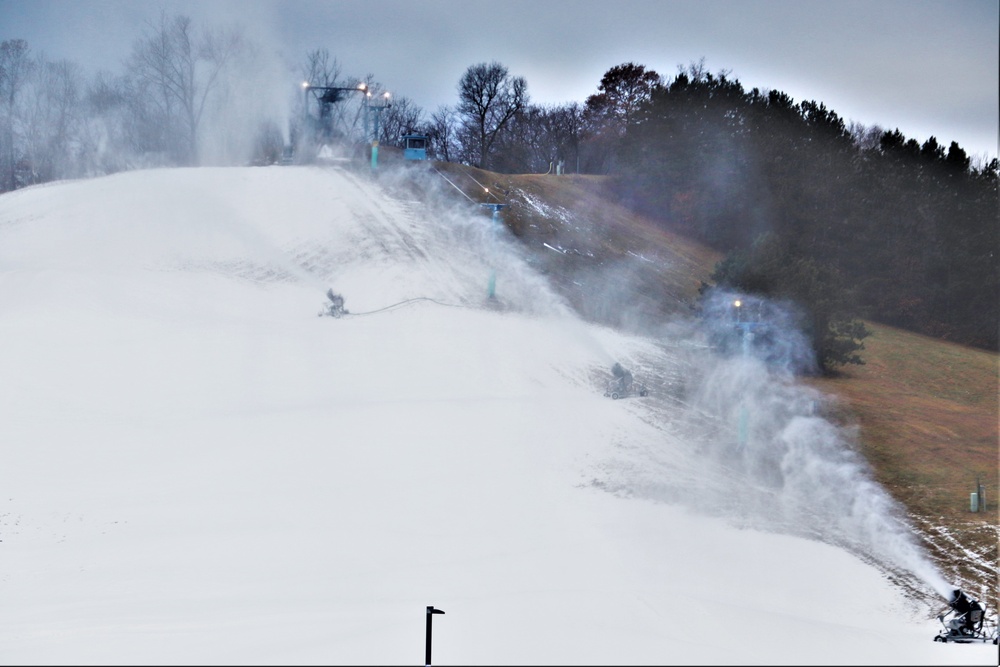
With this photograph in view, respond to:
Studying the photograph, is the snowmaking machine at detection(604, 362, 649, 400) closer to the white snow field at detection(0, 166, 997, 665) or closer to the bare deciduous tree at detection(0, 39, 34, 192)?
the white snow field at detection(0, 166, 997, 665)

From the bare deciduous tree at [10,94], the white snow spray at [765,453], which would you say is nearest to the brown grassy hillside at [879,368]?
the white snow spray at [765,453]

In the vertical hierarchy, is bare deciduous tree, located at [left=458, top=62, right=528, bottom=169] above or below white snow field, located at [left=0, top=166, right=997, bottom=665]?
above

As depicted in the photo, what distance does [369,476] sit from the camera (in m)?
23.2

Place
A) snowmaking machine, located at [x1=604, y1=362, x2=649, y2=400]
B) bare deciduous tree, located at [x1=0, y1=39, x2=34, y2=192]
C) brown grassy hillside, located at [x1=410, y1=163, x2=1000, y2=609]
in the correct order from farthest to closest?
bare deciduous tree, located at [x1=0, y1=39, x2=34, y2=192] < snowmaking machine, located at [x1=604, y1=362, x2=649, y2=400] < brown grassy hillside, located at [x1=410, y1=163, x2=1000, y2=609]

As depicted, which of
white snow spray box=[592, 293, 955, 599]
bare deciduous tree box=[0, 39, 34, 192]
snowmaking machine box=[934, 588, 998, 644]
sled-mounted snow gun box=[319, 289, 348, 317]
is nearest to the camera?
snowmaking machine box=[934, 588, 998, 644]

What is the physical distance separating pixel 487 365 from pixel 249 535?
13145 mm

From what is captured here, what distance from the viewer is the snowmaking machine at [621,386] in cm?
3025

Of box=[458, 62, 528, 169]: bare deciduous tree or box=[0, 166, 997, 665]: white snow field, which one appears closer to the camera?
box=[0, 166, 997, 665]: white snow field

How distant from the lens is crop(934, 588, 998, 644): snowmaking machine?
15818 mm

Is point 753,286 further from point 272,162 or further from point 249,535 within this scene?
point 272,162

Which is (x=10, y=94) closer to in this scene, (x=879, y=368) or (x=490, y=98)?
(x=490, y=98)

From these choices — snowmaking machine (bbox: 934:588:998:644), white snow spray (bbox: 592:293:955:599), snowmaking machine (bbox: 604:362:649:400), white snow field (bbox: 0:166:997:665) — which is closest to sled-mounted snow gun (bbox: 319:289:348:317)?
white snow field (bbox: 0:166:997:665)

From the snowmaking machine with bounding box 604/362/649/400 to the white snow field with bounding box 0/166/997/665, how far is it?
0.48 m

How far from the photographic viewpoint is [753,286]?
1425 inches
